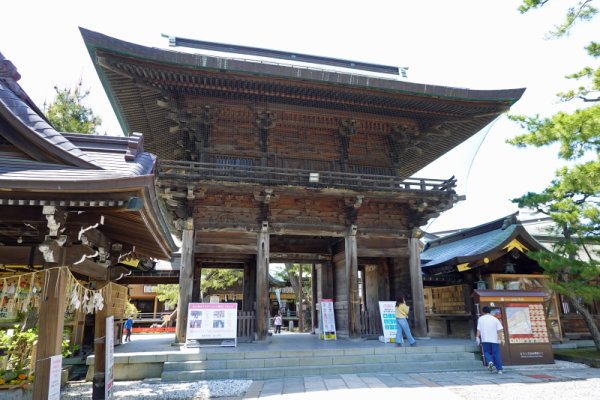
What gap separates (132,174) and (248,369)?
5.88m

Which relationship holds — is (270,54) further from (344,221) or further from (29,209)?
(29,209)

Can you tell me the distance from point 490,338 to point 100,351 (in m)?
8.47

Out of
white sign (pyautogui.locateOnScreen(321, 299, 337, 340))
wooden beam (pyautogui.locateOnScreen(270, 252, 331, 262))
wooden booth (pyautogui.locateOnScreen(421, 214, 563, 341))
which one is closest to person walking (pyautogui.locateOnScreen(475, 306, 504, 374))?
wooden booth (pyautogui.locateOnScreen(421, 214, 563, 341))

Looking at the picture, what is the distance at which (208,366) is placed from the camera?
8469 millimetres

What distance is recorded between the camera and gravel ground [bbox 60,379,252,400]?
6.86 m

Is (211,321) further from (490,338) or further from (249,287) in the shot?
(490,338)

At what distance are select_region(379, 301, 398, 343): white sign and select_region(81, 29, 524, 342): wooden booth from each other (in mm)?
877

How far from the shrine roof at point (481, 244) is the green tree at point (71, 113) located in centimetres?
1499

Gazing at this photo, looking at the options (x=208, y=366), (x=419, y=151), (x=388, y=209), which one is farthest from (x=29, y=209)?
(x=419, y=151)

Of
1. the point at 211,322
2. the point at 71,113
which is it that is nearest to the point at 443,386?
the point at 211,322

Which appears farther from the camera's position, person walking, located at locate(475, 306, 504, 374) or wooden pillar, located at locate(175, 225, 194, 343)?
wooden pillar, located at locate(175, 225, 194, 343)

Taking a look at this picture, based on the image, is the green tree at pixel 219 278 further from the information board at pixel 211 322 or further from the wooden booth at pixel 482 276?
the information board at pixel 211 322

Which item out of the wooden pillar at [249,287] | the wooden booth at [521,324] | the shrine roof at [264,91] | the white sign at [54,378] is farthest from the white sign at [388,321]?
the white sign at [54,378]

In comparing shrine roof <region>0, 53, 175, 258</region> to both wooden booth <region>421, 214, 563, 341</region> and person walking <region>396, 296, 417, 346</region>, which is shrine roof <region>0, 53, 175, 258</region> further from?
wooden booth <region>421, 214, 563, 341</region>
